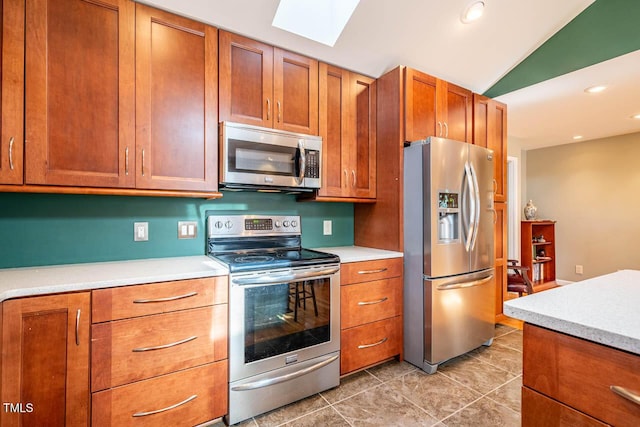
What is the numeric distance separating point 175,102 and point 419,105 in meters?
1.80

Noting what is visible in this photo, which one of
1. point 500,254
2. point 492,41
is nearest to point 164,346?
point 500,254

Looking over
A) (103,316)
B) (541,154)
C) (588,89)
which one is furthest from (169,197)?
(541,154)

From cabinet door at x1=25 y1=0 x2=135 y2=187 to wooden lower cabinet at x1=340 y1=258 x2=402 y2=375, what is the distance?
60.7 inches

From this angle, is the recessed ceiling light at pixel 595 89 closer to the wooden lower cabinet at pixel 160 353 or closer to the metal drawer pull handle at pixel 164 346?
the wooden lower cabinet at pixel 160 353

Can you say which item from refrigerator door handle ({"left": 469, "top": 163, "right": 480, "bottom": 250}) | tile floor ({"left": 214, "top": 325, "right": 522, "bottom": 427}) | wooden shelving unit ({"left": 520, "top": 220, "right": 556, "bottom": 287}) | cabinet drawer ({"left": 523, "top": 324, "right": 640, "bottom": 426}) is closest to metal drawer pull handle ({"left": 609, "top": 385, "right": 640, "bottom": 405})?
cabinet drawer ({"left": 523, "top": 324, "right": 640, "bottom": 426})

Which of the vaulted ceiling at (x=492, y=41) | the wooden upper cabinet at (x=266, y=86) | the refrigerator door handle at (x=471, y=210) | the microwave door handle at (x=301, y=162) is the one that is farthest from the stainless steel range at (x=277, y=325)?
the vaulted ceiling at (x=492, y=41)

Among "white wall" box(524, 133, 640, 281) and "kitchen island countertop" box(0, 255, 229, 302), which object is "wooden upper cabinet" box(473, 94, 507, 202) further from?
"kitchen island countertop" box(0, 255, 229, 302)

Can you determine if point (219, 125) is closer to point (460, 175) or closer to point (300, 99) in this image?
point (300, 99)

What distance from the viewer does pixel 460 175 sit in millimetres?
2344

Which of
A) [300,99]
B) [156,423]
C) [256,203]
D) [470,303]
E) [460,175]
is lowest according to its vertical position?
[156,423]

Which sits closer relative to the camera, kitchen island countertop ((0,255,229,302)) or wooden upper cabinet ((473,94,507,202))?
kitchen island countertop ((0,255,229,302))

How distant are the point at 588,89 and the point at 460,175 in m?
1.82

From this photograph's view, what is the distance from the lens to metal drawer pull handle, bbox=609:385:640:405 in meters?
0.66

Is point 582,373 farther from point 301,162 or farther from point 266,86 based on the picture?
point 266,86
